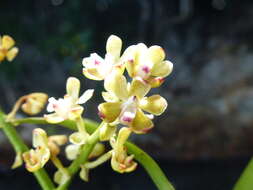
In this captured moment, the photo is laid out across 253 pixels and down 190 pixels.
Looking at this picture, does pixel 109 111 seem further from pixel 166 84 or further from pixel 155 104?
pixel 166 84

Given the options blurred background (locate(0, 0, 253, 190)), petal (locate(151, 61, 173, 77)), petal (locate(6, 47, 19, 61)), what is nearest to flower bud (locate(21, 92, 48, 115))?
petal (locate(6, 47, 19, 61))

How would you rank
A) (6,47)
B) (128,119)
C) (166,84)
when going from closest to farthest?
(128,119)
(6,47)
(166,84)

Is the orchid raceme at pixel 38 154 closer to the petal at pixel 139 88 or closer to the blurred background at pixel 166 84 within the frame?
the petal at pixel 139 88

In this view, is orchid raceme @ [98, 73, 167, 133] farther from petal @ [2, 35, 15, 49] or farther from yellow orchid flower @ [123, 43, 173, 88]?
petal @ [2, 35, 15, 49]

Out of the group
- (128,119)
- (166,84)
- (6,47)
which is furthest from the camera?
(166,84)

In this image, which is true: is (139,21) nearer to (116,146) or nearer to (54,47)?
(54,47)

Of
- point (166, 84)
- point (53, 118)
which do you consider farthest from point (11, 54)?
point (166, 84)
